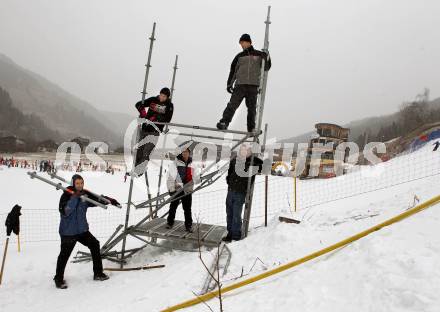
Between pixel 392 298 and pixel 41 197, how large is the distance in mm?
20602

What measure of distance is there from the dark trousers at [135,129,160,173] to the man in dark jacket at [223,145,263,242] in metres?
2.07

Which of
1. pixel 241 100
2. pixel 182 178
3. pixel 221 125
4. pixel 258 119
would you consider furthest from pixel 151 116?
pixel 258 119

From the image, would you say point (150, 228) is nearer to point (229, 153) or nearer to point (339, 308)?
point (229, 153)

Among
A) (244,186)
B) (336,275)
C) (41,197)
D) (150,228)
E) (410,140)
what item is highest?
(410,140)

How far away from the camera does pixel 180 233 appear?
6.27 m

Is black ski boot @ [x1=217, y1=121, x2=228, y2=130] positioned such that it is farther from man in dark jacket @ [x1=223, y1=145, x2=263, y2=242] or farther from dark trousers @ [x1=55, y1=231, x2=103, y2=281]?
dark trousers @ [x1=55, y1=231, x2=103, y2=281]

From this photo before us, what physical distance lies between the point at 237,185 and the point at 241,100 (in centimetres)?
187

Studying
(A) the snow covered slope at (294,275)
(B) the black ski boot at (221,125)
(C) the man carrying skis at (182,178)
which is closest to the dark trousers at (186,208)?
(C) the man carrying skis at (182,178)

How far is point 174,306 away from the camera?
339cm

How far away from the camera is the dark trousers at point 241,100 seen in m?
6.22

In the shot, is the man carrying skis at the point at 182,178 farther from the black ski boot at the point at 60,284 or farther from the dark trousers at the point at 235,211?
the black ski boot at the point at 60,284

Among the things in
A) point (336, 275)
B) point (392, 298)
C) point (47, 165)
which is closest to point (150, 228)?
point (336, 275)

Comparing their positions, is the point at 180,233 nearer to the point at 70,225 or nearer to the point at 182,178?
the point at 182,178

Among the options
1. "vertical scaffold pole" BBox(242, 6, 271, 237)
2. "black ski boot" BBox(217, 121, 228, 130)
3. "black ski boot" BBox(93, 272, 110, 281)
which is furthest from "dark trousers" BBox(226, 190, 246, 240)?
"black ski boot" BBox(93, 272, 110, 281)
